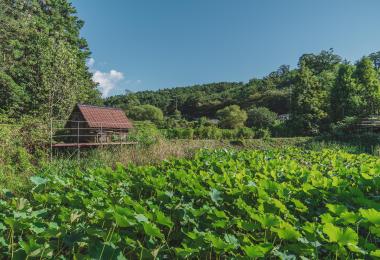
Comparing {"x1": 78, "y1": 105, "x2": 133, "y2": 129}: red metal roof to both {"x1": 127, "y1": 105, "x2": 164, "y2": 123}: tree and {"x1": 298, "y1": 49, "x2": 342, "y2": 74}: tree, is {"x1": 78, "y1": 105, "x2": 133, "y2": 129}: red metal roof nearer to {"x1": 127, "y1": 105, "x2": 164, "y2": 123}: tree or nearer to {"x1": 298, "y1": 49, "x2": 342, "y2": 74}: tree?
{"x1": 127, "y1": 105, "x2": 164, "y2": 123}: tree

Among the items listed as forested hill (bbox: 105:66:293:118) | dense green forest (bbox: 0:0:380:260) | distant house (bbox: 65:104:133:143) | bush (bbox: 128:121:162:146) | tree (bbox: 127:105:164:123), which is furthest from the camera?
forested hill (bbox: 105:66:293:118)

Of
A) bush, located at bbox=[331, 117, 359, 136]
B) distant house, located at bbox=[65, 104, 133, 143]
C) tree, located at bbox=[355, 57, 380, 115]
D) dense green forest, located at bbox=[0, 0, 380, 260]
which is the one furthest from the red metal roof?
tree, located at bbox=[355, 57, 380, 115]

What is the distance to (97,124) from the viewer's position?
1638 centimetres

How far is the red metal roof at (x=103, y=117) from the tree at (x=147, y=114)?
2414 centimetres

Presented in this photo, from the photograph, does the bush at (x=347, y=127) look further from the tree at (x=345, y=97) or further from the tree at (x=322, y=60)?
the tree at (x=322, y=60)

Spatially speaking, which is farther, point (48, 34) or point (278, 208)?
point (48, 34)

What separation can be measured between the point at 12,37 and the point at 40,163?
14909 millimetres

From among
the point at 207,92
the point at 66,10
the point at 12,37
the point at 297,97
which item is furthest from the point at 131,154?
the point at 207,92

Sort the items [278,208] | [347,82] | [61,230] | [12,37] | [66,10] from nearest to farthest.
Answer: [61,230], [278,208], [12,37], [347,82], [66,10]

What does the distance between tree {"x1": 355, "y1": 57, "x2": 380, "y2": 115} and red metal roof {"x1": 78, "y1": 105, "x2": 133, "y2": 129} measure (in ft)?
51.2

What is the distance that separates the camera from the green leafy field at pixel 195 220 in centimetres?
171

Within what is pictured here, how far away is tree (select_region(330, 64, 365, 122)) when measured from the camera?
22422mm

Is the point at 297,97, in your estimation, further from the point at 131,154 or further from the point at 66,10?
the point at 66,10

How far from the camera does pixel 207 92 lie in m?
63.8
